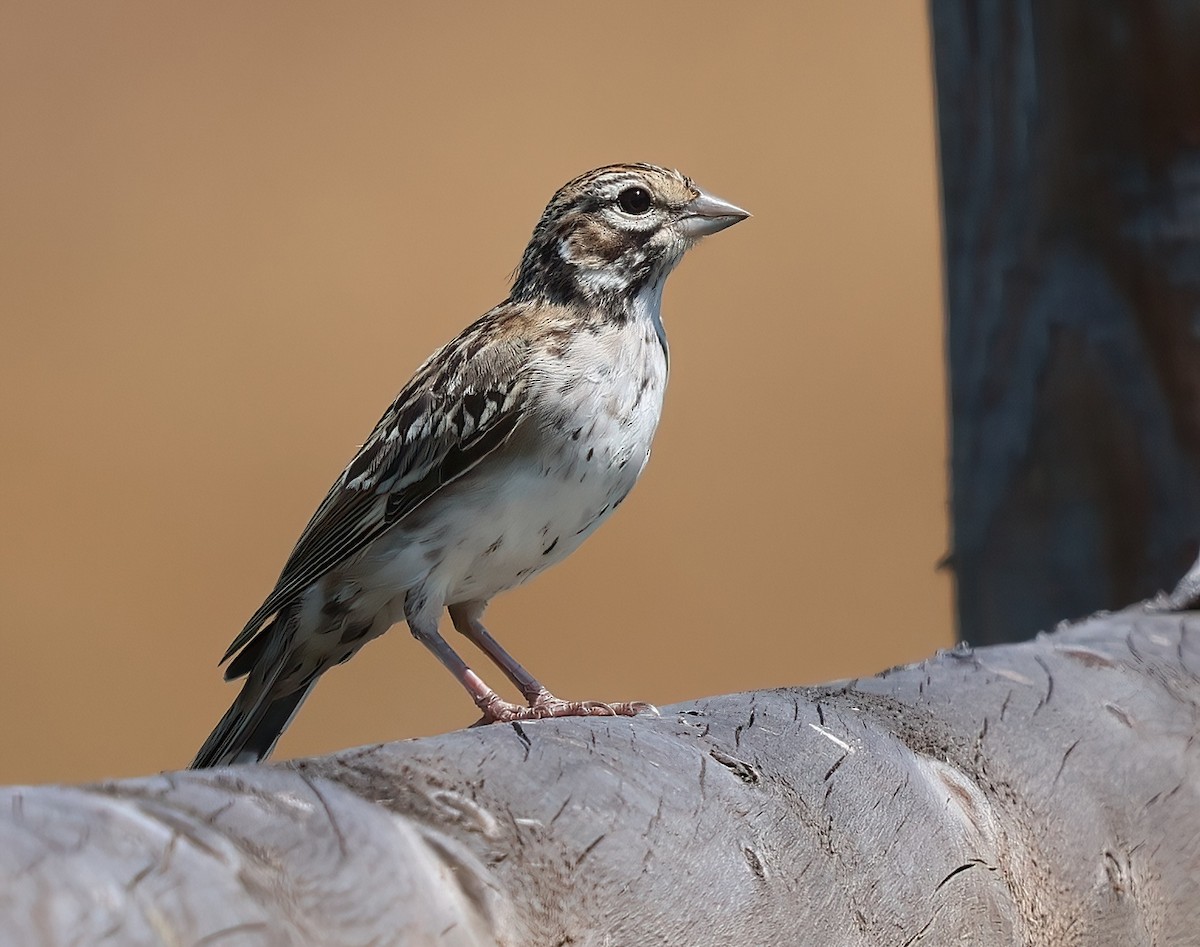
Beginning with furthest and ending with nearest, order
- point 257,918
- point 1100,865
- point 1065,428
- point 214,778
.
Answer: point 1065,428 → point 1100,865 → point 214,778 → point 257,918

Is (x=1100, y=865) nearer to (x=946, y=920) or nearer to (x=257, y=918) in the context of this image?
(x=946, y=920)

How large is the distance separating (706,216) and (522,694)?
1.07 meters

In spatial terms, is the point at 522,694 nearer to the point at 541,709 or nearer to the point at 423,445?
the point at 541,709

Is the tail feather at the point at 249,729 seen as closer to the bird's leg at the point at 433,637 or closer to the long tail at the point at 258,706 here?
the long tail at the point at 258,706

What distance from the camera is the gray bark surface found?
1.10m

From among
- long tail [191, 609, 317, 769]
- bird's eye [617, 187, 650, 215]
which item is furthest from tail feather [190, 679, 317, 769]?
bird's eye [617, 187, 650, 215]

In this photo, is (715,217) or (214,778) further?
(715,217)

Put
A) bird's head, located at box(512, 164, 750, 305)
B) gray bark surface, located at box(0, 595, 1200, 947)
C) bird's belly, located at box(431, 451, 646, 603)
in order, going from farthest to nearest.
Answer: bird's head, located at box(512, 164, 750, 305) → bird's belly, located at box(431, 451, 646, 603) → gray bark surface, located at box(0, 595, 1200, 947)

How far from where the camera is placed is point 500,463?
2838 millimetres

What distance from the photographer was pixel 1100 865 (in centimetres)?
190

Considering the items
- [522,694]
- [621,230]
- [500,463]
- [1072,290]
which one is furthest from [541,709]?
[1072,290]

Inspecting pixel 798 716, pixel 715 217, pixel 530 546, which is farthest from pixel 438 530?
pixel 798 716

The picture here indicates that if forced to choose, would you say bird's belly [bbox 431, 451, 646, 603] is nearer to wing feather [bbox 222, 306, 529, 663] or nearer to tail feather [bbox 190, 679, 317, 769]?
wing feather [bbox 222, 306, 529, 663]

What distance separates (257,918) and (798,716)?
843 mm
